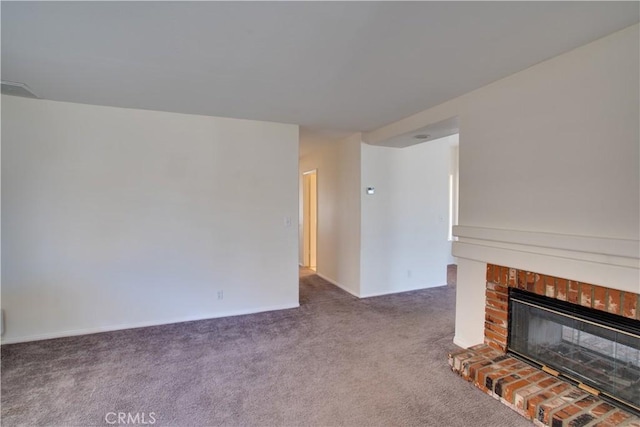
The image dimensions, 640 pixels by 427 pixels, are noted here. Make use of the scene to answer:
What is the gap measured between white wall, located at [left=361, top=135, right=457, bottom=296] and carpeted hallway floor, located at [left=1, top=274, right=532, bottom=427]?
3.84 ft

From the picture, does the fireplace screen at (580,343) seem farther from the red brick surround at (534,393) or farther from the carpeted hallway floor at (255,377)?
the carpeted hallway floor at (255,377)

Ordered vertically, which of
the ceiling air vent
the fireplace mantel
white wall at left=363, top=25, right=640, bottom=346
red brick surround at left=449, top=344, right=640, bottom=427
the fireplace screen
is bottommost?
red brick surround at left=449, top=344, right=640, bottom=427

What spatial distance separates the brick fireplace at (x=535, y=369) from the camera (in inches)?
74.0

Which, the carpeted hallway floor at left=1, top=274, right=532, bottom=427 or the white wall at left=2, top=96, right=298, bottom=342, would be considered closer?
the carpeted hallway floor at left=1, top=274, right=532, bottom=427

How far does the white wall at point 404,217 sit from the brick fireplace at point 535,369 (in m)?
2.09

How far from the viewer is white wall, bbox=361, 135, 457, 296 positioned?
15.4ft

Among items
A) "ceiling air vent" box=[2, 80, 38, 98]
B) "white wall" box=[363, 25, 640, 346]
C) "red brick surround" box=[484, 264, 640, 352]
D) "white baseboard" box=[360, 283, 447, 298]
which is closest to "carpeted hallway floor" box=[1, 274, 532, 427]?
"red brick surround" box=[484, 264, 640, 352]

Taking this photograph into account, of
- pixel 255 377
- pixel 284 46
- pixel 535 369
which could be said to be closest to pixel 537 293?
pixel 535 369

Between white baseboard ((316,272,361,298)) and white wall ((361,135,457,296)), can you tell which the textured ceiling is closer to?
white wall ((361,135,457,296))

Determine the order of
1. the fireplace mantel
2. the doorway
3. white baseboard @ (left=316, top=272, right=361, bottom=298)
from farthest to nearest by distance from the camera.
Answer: the doorway, white baseboard @ (left=316, top=272, right=361, bottom=298), the fireplace mantel

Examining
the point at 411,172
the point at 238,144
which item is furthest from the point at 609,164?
the point at 238,144

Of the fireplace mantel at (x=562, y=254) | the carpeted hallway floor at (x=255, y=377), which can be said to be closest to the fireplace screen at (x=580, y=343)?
the fireplace mantel at (x=562, y=254)

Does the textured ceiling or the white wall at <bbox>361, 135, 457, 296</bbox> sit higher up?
the textured ceiling

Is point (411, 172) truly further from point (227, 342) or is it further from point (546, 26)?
point (227, 342)
